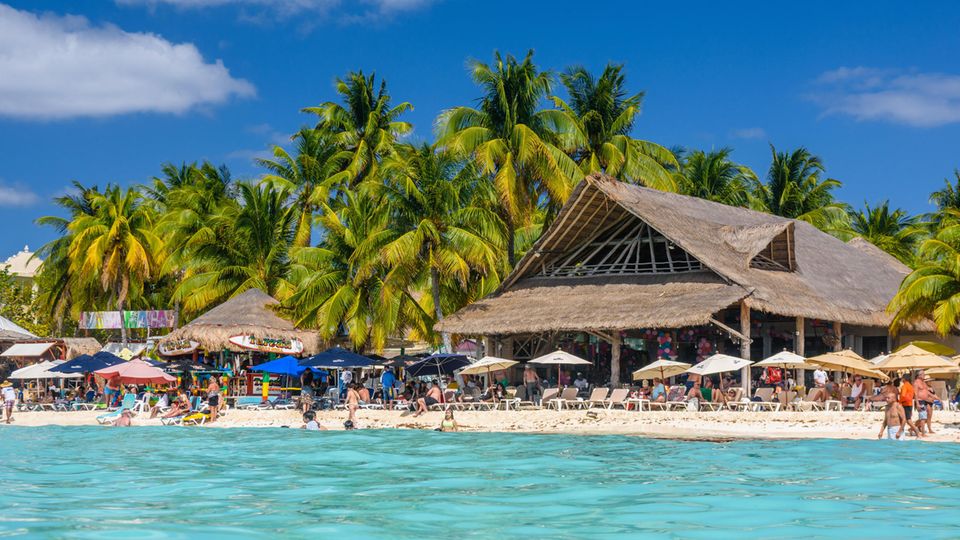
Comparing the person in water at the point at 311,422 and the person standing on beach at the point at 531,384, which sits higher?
the person standing on beach at the point at 531,384

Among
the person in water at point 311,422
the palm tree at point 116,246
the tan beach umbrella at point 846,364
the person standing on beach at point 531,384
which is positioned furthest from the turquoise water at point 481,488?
the palm tree at point 116,246

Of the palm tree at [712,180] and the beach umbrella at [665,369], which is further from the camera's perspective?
the palm tree at [712,180]

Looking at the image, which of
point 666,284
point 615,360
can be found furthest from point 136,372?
point 666,284

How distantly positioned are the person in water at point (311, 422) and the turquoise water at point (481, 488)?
2.49 m

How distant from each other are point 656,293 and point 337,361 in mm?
8193

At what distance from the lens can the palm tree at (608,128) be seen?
36219 mm

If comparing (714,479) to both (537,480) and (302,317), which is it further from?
(302,317)

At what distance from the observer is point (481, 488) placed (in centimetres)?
1447

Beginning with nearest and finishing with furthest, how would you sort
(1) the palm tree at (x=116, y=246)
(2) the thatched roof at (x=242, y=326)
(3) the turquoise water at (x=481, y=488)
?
(3) the turquoise water at (x=481, y=488)
(2) the thatched roof at (x=242, y=326)
(1) the palm tree at (x=116, y=246)

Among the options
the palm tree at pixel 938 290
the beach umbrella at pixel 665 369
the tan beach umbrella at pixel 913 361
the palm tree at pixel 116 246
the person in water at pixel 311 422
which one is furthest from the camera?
the palm tree at pixel 116 246

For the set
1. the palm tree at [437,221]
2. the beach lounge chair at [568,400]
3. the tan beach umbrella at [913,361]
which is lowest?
the beach lounge chair at [568,400]

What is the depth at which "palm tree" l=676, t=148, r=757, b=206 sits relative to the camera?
4541 centimetres

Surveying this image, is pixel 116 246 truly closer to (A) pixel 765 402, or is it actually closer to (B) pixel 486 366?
(B) pixel 486 366

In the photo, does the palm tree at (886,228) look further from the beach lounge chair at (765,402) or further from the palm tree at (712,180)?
the beach lounge chair at (765,402)
